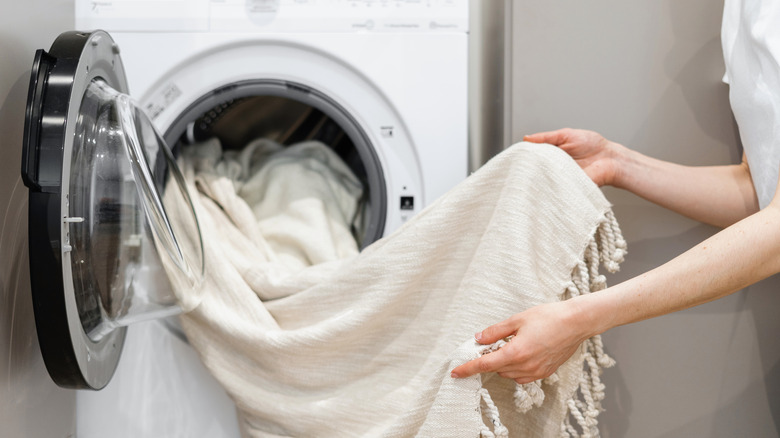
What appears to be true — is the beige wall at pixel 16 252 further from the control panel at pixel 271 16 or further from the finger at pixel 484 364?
the finger at pixel 484 364

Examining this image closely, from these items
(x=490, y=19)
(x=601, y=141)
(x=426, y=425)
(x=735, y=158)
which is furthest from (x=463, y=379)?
(x=490, y=19)

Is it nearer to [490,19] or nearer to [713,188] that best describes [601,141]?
[713,188]

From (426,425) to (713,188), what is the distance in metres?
0.57

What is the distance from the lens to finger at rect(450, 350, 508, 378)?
726 millimetres

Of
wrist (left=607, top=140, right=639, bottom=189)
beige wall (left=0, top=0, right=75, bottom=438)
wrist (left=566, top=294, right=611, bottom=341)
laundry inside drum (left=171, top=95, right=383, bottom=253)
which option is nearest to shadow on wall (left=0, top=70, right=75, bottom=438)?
beige wall (left=0, top=0, right=75, bottom=438)

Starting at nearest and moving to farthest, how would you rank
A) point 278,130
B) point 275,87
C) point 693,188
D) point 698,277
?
1. point 698,277
2. point 693,188
3. point 275,87
4. point 278,130

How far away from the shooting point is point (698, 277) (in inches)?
28.5

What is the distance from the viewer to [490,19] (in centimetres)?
120

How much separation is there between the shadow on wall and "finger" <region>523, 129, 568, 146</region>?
2.37 feet

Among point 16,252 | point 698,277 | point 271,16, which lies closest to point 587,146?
point 698,277

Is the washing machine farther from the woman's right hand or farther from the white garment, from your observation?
the white garment

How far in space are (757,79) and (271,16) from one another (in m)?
0.74

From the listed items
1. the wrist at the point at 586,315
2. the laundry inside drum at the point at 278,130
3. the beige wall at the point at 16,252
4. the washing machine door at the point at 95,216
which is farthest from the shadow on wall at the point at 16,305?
the wrist at the point at 586,315

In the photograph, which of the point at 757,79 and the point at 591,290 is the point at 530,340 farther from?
the point at 757,79
